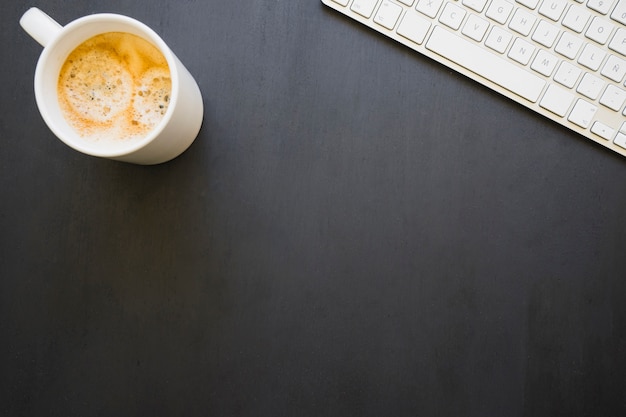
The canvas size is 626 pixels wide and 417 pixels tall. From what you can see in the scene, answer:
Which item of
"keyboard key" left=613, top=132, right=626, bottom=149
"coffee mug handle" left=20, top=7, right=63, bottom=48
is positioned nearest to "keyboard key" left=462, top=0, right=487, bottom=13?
"keyboard key" left=613, top=132, right=626, bottom=149

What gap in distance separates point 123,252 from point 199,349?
0.15 meters

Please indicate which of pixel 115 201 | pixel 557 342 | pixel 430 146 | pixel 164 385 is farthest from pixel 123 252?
pixel 557 342

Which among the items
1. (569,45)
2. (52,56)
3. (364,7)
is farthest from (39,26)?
(569,45)

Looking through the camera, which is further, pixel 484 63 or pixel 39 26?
pixel 484 63

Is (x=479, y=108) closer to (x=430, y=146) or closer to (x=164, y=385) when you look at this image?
(x=430, y=146)

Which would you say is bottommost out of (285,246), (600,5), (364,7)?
(285,246)

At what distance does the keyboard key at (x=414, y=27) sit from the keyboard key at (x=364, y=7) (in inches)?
1.5

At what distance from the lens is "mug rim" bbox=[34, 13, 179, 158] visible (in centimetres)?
57

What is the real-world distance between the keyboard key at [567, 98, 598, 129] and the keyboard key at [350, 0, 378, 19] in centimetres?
26

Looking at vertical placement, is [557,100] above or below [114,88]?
above

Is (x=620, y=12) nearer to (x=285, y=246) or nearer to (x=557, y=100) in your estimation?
(x=557, y=100)

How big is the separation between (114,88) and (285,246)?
0.86 ft

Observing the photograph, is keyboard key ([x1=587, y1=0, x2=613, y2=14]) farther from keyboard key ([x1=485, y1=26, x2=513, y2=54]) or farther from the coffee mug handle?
the coffee mug handle

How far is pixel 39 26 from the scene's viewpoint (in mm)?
584
